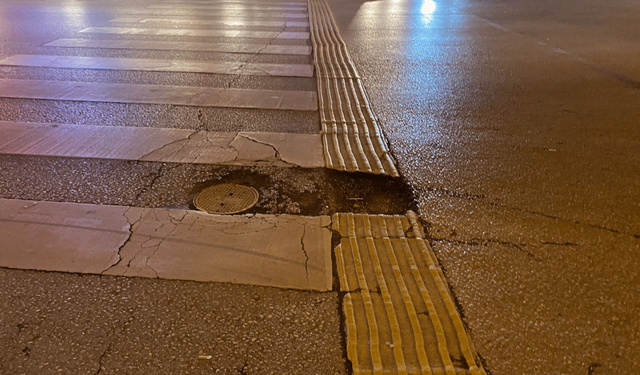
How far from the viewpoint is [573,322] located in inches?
106

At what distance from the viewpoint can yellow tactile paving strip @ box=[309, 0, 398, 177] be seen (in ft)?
14.9

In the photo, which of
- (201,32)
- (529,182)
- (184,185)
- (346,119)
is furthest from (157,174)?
(201,32)

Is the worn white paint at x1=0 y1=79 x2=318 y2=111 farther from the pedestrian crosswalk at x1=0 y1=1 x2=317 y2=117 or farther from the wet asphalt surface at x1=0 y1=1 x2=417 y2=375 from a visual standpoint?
the wet asphalt surface at x1=0 y1=1 x2=417 y2=375

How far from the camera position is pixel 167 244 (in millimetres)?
3307

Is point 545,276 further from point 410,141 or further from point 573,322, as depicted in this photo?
point 410,141

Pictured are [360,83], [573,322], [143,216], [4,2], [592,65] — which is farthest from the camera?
[4,2]

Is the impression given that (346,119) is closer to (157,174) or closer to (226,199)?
(226,199)

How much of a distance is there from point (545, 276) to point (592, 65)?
6714 millimetres

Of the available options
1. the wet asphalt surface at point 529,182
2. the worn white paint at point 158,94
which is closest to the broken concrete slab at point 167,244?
the wet asphalt surface at point 529,182

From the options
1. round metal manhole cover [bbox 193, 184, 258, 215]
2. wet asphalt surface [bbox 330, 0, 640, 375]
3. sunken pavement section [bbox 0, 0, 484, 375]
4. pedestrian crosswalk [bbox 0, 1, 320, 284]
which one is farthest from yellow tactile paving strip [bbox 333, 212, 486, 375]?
round metal manhole cover [bbox 193, 184, 258, 215]

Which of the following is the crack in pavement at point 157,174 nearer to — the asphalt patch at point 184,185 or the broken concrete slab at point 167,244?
the asphalt patch at point 184,185

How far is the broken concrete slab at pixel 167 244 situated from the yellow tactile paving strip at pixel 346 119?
45.5 inches

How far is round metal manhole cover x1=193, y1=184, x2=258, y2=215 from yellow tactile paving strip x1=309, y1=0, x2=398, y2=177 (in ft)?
3.06

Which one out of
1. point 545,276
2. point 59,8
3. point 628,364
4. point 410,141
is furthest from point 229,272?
point 59,8
